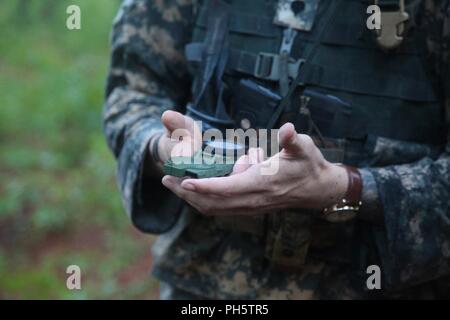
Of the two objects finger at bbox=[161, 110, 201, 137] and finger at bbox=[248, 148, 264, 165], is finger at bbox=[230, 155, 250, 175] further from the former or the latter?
finger at bbox=[161, 110, 201, 137]

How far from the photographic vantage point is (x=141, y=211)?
181 centimetres

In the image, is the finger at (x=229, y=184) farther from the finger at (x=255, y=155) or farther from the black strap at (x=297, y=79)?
the black strap at (x=297, y=79)

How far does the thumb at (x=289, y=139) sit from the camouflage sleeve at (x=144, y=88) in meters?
0.58

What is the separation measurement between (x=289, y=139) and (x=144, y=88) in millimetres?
793

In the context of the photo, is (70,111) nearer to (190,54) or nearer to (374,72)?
(190,54)

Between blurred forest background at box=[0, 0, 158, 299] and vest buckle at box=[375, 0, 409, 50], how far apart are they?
2446 mm

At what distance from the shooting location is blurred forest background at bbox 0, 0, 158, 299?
12.0 feet

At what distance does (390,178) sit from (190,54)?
2.17 ft

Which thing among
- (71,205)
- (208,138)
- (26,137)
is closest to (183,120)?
(208,138)

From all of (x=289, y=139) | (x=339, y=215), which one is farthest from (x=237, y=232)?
(x=289, y=139)

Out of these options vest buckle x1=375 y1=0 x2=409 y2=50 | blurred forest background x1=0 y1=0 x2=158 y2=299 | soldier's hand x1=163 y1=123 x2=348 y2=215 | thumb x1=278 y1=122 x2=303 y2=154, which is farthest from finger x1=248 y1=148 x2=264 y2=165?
blurred forest background x1=0 y1=0 x2=158 y2=299

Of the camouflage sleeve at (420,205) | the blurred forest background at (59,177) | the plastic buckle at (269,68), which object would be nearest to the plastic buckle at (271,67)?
the plastic buckle at (269,68)

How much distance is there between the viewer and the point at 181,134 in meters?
1.49

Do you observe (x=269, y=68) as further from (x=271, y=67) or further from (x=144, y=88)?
(x=144, y=88)
